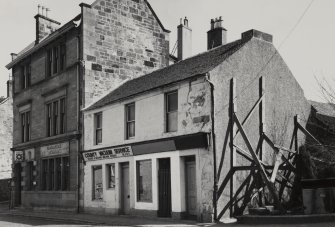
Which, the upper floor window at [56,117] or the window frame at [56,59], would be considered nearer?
the upper floor window at [56,117]

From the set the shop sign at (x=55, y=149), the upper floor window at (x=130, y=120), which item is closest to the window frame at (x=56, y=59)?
the shop sign at (x=55, y=149)

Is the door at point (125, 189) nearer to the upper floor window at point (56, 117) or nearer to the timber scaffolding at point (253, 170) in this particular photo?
the timber scaffolding at point (253, 170)

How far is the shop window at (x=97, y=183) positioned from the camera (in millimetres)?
22266

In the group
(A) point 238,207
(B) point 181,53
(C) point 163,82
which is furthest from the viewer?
(B) point 181,53

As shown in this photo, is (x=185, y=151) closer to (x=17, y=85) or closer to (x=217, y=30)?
(x=217, y=30)

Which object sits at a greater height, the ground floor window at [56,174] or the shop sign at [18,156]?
the shop sign at [18,156]

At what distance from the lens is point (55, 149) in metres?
25.6

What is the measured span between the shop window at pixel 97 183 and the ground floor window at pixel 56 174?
2486 millimetres

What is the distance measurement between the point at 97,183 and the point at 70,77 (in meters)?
6.24

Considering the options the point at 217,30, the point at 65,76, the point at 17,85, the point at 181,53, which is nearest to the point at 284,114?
the point at 217,30

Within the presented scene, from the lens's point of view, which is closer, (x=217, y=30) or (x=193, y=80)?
(x=193, y=80)

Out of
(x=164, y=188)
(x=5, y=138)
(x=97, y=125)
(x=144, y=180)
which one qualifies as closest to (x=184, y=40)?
(x=97, y=125)

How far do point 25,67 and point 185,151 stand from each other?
680 inches

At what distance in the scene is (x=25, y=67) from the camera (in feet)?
99.1
